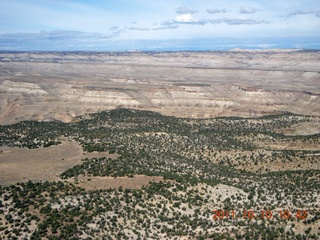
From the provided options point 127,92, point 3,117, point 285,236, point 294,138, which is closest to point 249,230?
point 285,236

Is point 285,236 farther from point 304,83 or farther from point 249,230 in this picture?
point 304,83

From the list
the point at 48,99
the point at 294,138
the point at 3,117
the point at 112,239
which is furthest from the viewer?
the point at 48,99

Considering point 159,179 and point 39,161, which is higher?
point 39,161
